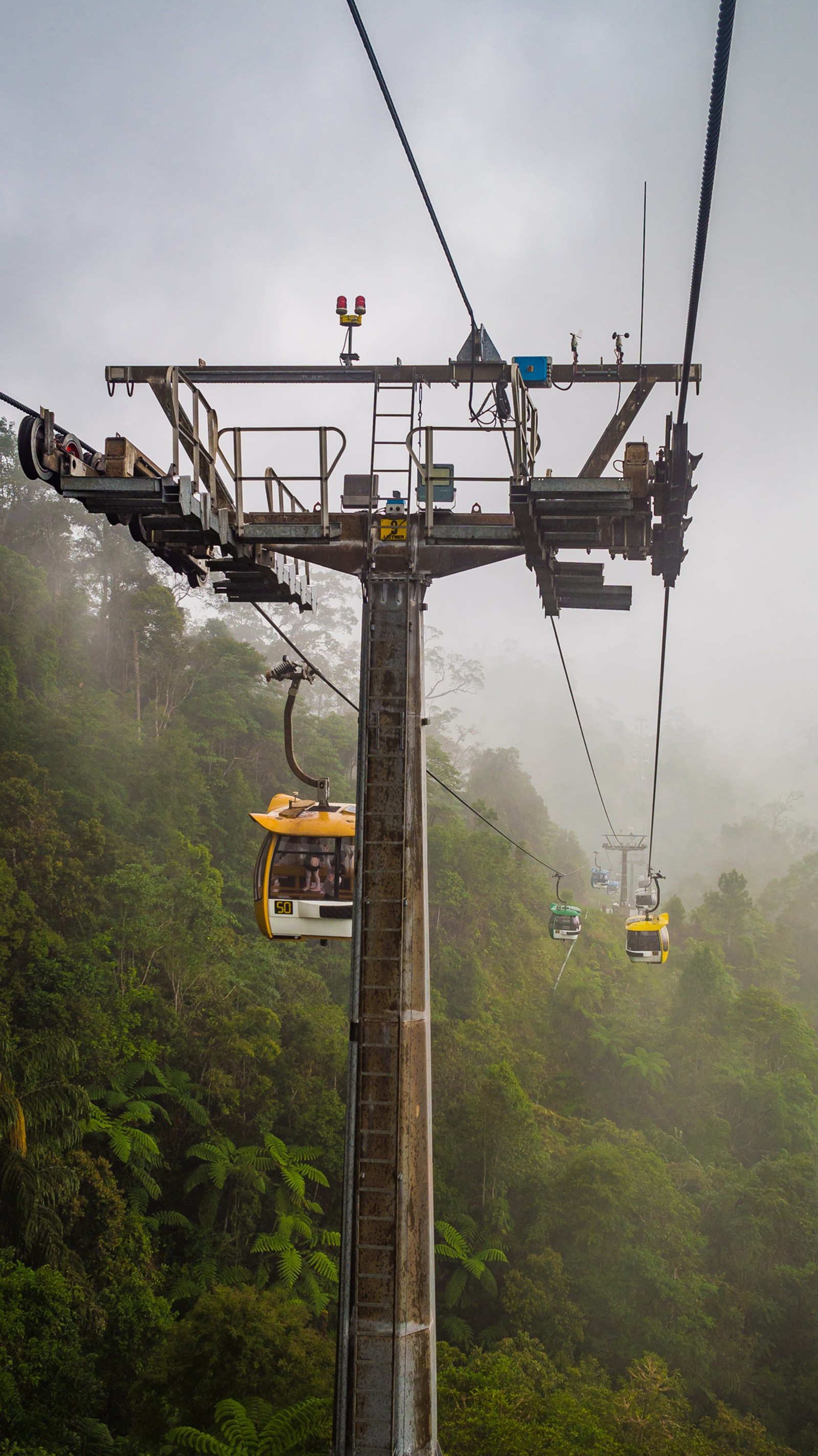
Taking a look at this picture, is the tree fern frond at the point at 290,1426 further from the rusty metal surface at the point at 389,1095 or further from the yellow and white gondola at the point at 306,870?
the rusty metal surface at the point at 389,1095

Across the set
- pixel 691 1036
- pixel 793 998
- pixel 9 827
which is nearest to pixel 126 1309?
pixel 9 827

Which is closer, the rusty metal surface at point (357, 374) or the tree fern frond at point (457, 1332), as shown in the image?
the rusty metal surface at point (357, 374)

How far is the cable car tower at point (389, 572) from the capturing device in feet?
15.4

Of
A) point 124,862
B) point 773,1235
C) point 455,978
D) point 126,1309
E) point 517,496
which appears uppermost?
point 517,496

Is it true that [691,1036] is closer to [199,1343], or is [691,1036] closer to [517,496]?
[199,1343]

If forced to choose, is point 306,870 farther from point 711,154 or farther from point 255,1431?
point 255,1431

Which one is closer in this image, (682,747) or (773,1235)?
(773,1235)

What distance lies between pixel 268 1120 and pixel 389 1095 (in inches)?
658

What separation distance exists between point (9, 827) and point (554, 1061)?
18119mm

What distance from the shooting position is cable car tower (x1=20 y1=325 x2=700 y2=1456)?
4688mm

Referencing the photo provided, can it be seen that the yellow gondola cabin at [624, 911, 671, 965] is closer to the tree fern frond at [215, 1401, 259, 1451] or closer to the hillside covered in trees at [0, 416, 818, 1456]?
the hillside covered in trees at [0, 416, 818, 1456]

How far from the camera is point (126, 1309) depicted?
48.6 ft

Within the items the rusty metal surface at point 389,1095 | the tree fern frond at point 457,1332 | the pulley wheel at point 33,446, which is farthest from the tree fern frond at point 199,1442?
the pulley wheel at point 33,446

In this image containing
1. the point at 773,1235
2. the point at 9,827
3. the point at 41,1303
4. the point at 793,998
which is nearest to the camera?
the point at 41,1303
